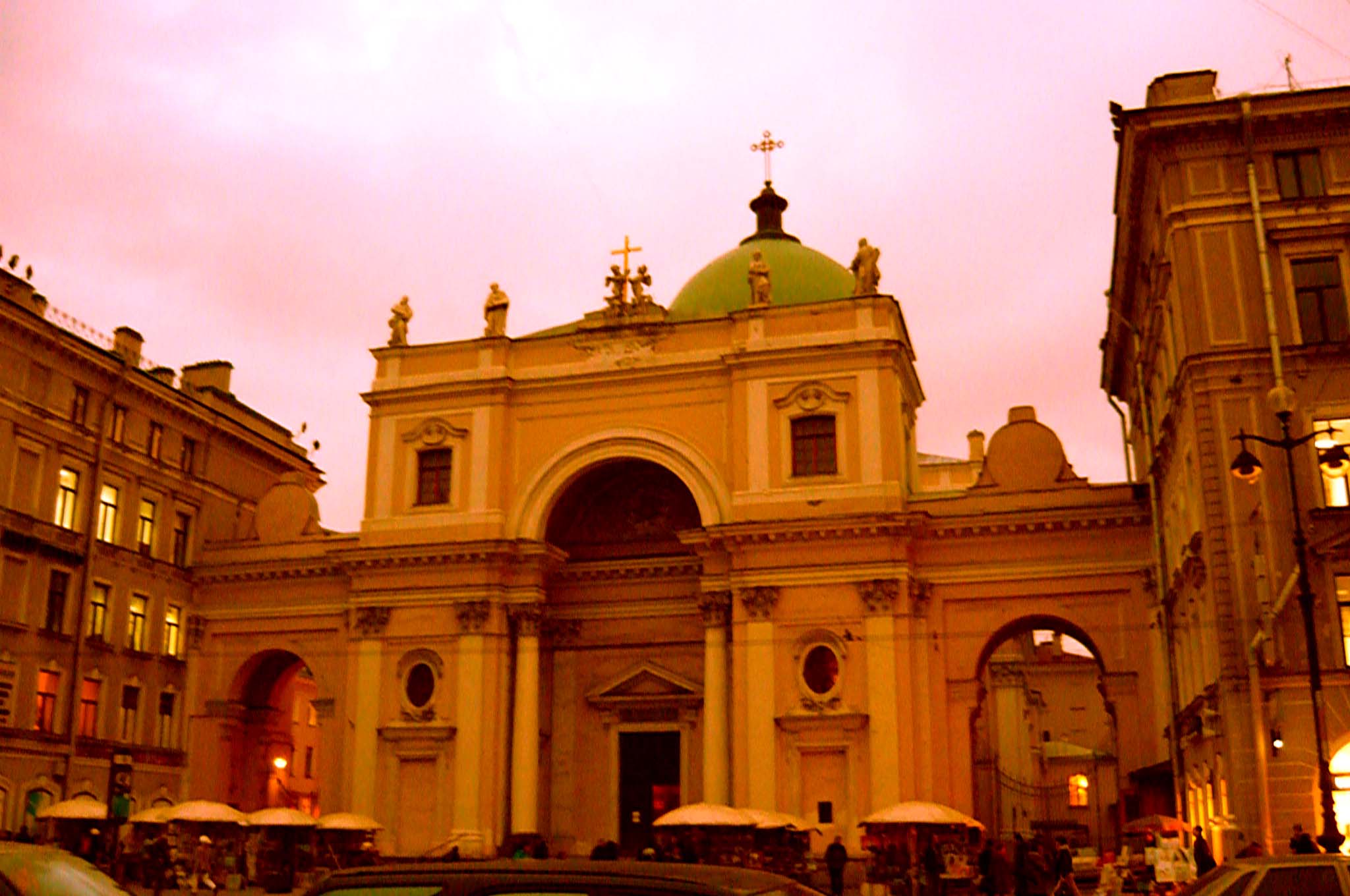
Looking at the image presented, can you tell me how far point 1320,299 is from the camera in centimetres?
2598

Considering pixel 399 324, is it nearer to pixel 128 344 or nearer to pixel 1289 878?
pixel 128 344

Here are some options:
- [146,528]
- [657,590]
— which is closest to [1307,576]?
[657,590]

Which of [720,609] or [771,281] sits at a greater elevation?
[771,281]

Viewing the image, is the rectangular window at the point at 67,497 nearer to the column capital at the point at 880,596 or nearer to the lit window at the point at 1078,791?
the column capital at the point at 880,596

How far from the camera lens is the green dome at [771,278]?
44.2m

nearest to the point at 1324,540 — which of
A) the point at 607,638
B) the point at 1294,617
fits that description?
the point at 1294,617

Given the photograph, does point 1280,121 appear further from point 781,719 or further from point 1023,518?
point 781,719

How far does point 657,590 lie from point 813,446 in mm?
6844

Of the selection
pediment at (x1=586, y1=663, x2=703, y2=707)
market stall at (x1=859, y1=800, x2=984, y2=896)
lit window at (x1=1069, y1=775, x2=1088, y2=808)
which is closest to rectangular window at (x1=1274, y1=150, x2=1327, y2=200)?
market stall at (x1=859, y1=800, x2=984, y2=896)

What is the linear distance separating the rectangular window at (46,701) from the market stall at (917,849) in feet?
70.0

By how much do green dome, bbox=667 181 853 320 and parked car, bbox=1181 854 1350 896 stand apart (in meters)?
32.5

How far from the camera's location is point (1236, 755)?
24.2 m

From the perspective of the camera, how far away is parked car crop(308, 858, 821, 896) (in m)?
4.93

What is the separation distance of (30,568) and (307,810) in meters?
23.4
